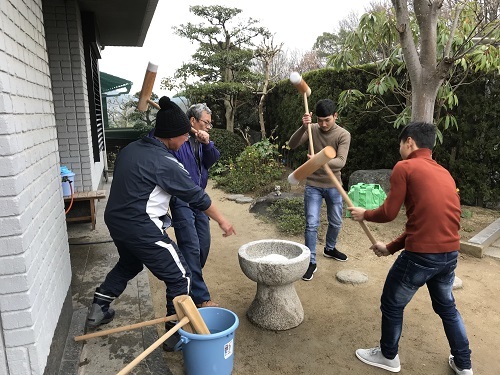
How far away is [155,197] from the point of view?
261cm

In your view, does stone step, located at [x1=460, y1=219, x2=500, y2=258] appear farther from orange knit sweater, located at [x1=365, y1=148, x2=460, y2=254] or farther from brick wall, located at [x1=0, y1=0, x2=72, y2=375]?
brick wall, located at [x1=0, y1=0, x2=72, y2=375]

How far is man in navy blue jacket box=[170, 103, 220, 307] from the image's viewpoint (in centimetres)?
334

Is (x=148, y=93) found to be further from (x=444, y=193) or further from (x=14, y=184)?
(x=444, y=193)

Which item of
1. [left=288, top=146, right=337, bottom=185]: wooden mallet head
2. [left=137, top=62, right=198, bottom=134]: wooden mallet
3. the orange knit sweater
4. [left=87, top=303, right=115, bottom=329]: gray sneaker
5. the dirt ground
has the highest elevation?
[left=137, top=62, right=198, bottom=134]: wooden mallet

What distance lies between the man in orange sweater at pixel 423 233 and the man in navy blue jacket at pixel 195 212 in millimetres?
1389

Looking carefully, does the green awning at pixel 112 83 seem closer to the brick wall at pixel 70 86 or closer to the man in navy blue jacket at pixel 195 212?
the brick wall at pixel 70 86

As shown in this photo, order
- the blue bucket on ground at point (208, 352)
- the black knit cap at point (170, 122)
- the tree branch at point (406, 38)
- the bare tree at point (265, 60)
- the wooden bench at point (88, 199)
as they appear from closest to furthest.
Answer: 1. the blue bucket on ground at point (208, 352)
2. the black knit cap at point (170, 122)
3. the tree branch at point (406, 38)
4. the wooden bench at point (88, 199)
5. the bare tree at point (265, 60)

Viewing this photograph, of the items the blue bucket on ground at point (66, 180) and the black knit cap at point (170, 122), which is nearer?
the black knit cap at point (170, 122)

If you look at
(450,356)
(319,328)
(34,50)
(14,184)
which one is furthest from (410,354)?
(34,50)

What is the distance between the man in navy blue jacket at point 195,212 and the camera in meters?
3.34

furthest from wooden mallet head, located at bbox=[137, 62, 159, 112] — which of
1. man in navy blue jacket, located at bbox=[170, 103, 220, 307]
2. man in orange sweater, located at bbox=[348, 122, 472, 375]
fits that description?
man in orange sweater, located at bbox=[348, 122, 472, 375]

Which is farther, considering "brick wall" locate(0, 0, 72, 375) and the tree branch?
the tree branch

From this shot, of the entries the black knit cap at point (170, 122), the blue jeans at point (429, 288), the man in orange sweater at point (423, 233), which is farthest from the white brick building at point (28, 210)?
the blue jeans at point (429, 288)

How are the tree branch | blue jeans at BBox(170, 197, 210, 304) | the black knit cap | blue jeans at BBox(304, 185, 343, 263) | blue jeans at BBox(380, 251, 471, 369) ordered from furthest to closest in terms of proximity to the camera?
the tree branch, blue jeans at BBox(304, 185, 343, 263), blue jeans at BBox(170, 197, 210, 304), the black knit cap, blue jeans at BBox(380, 251, 471, 369)
